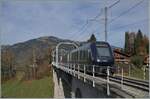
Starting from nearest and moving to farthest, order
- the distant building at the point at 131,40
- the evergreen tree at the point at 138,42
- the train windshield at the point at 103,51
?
the train windshield at the point at 103,51 → the evergreen tree at the point at 138,42 → the distant building at the point at 131,40

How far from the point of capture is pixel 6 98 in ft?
203

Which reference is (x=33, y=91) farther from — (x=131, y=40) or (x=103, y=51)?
(x=131, y=40)

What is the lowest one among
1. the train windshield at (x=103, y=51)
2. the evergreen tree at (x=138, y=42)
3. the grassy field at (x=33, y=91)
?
the grassy field at (x=33, y=91)

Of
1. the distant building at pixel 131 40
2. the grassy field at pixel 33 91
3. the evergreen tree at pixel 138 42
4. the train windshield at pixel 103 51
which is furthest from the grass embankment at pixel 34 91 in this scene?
the train windshield at pixel 103 51

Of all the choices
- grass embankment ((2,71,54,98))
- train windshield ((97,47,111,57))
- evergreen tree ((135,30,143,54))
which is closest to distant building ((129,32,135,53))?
evergreen tree ((135,30,143,54))

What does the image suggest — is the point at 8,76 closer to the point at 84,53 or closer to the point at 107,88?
the point at 84,53

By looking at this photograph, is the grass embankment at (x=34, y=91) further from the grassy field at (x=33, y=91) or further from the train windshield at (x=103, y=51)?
the train windshield at (x=103, y=51)

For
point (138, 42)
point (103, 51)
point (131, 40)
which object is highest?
point (131, 40)

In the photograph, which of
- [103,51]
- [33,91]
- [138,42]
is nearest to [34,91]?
[33,91]

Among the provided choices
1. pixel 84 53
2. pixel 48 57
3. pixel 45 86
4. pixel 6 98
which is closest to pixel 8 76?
pixel 48 57

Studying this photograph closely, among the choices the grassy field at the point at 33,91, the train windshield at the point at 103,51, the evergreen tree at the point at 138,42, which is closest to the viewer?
the train windshield at the point at 103,51

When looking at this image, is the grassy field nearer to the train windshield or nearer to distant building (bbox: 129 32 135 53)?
distant building (bbox: 129 32 135 53)

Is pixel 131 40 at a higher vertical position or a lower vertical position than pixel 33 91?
higher

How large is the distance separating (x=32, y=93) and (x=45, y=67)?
128 feet
